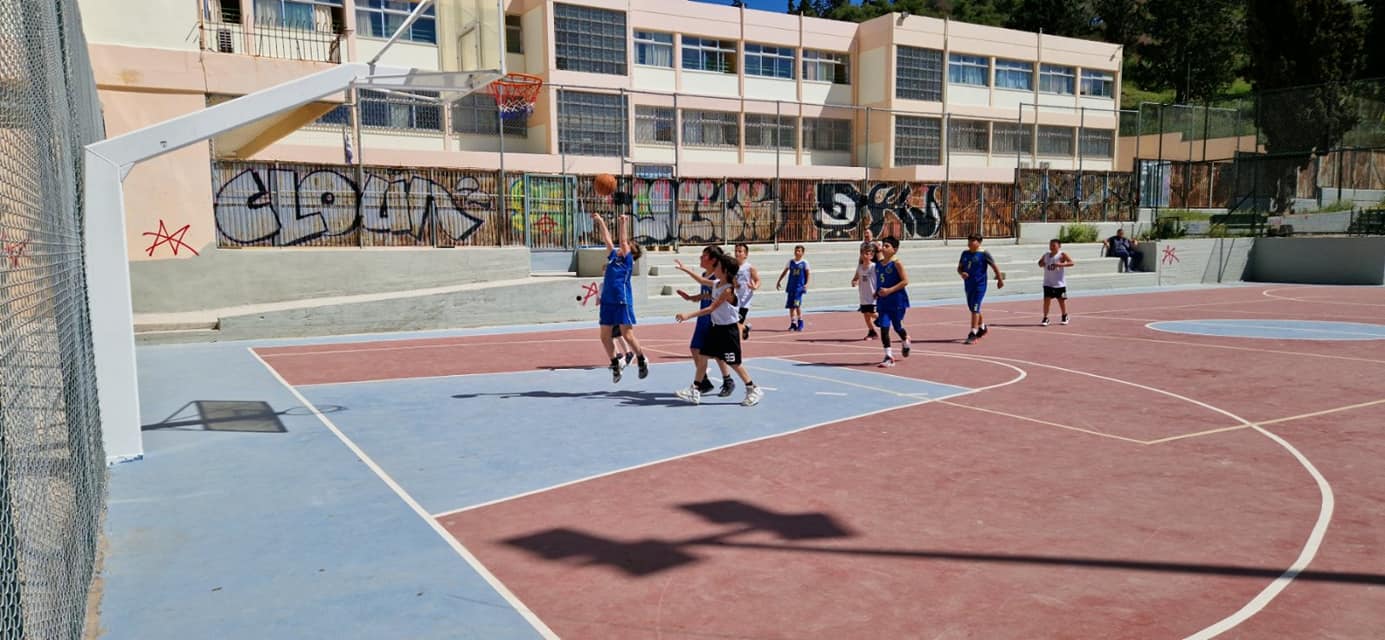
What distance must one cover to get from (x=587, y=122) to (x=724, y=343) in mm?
28382

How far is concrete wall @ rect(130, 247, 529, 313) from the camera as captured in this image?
16.6 meters

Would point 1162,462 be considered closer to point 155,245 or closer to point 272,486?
point 272,486

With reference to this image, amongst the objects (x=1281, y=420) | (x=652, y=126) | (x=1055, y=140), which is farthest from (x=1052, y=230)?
(x=1281, y=420)

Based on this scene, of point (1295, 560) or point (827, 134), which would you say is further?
point (827, 134)

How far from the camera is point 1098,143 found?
51562 mm

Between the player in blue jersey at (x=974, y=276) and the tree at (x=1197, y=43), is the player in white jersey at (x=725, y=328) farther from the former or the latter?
the tree at (x=1197, y=43)

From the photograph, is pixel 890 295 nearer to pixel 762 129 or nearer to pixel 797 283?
pixel 797 283

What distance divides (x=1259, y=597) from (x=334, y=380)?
10.3 m

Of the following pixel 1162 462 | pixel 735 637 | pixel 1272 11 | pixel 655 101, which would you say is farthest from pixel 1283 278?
pixel 735 637

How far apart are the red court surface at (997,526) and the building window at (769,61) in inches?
1400

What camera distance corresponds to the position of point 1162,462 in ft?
24.2

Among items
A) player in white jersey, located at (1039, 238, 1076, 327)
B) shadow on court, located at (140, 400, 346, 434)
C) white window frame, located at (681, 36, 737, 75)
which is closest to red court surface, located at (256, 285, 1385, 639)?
shadow on court, located at (140, 400, 346, 434)

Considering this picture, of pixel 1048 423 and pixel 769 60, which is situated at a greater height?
pixel 769 60

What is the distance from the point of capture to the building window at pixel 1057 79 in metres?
50.9
